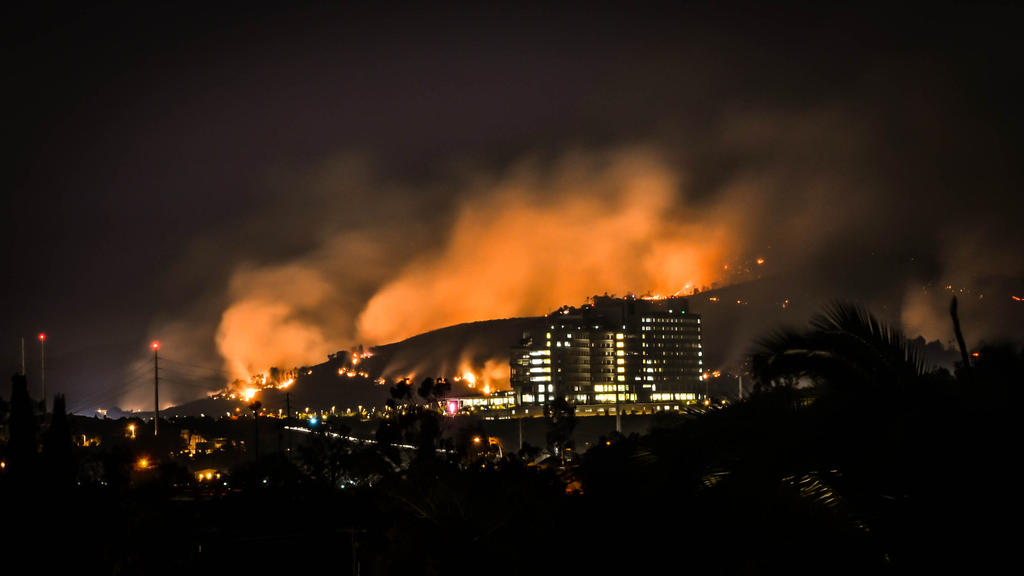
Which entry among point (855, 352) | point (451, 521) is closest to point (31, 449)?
point (451, 521)

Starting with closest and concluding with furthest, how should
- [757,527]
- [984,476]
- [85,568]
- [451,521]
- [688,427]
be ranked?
[984,476], [757,527], [451,521], [688,427], [85,568]

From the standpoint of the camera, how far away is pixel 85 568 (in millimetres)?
23016

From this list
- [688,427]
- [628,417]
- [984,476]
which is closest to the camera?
[984,476]


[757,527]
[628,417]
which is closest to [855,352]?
[757,527]

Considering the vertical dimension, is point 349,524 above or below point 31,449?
below

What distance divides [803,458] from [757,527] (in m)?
2.22

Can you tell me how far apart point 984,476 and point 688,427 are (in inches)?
468

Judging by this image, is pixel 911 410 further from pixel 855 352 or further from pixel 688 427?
pixel 688 427

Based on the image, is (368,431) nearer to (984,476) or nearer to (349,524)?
(349,524)

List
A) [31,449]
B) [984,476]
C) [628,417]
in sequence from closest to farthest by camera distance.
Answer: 1. [984,476]
2. [31,449]
3. [628,417]

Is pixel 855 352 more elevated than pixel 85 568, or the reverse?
pixel 855 352

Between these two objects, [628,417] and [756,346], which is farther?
[628,417]

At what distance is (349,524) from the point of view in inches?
1123

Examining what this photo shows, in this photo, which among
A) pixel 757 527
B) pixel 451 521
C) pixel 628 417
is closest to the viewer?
pixel 757 527
